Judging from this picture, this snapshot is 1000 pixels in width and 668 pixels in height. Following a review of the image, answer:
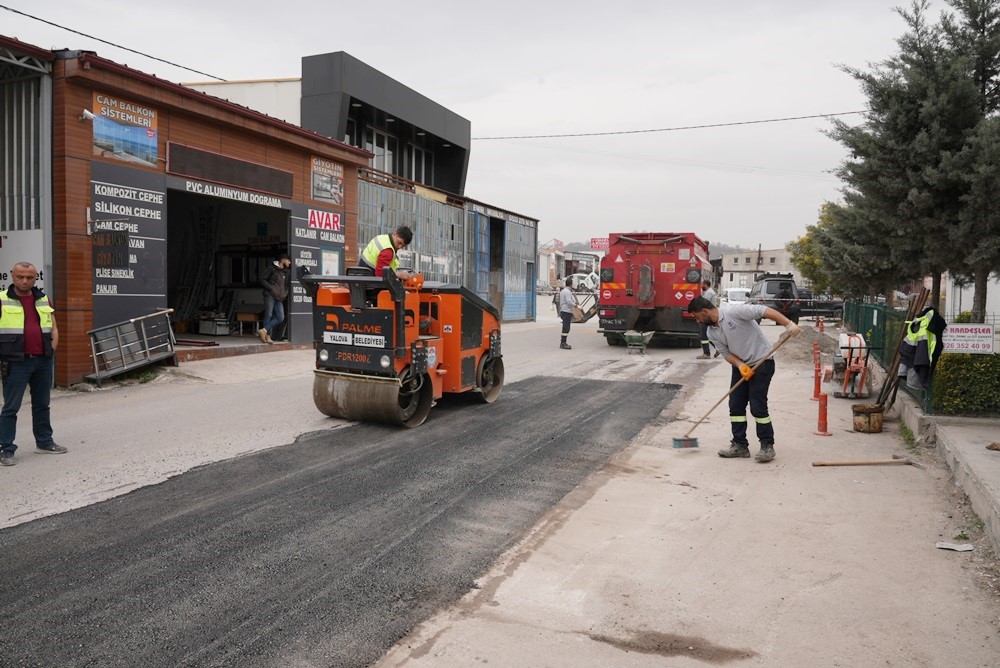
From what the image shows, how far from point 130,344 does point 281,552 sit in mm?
8037

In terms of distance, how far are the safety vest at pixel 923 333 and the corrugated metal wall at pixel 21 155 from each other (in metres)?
11.3

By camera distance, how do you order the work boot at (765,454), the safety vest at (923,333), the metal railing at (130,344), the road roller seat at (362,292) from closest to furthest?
the work boot at (765,454) → the safety vest at (923,333) → the road roller seat at (362,292) → the metal railing at (130,344)

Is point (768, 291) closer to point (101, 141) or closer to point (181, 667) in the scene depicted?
point (101, 141)

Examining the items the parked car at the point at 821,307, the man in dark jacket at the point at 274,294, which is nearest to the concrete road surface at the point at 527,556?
the man in dark jacket at the point at 274,294

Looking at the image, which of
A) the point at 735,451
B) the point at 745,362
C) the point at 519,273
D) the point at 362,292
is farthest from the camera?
the point at 519,273

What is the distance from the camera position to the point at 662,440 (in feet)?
26.0

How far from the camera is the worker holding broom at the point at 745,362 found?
7.07m

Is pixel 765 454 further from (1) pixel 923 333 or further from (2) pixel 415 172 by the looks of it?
(2) pixel 415 172

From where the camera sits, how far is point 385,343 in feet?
25.2

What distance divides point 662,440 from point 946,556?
11.6ft

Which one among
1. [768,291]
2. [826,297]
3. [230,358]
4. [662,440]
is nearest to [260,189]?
[230,358]

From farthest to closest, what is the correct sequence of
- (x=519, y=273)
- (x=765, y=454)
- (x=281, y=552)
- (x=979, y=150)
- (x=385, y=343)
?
(x=519, y=273) < (x=979, y=150) < (x=385, y=343) < (x=765, y=454) < (x=281, y=552)

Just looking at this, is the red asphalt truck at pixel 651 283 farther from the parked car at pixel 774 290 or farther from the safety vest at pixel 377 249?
the safety vest at pixel 377 249

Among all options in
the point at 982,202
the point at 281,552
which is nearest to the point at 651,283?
the point at 982,202
